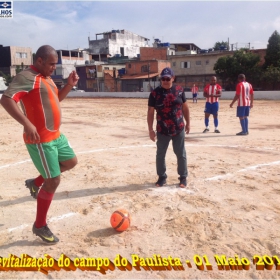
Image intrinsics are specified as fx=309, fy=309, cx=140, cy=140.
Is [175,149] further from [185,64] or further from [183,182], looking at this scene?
[185,64]

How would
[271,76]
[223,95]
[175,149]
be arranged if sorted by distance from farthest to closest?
1. [271,76]
2. [223,95]
3. [175,149]

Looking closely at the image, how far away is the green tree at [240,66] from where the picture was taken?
42.9m

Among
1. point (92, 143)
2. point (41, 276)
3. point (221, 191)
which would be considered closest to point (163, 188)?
point (221, 191)

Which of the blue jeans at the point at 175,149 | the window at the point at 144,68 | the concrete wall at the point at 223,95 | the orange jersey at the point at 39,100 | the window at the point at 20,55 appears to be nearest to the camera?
the orange jersey at the point at 39,100

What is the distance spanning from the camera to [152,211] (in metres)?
4.44

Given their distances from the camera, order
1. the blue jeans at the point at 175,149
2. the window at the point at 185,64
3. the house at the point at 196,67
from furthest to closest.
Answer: the window at the point at 185,64
the house at the point at 196,67
the blue jeans at the point at 175,149

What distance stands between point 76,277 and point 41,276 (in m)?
0.35

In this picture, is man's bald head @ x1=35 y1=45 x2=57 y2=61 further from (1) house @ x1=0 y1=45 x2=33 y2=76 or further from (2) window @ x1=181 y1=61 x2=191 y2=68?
(1) house @ x1=0 y1=45 x2=33 y2=76

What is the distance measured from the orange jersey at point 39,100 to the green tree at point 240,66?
43172 mm

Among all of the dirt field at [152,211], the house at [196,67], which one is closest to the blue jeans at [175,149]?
the dirt field at [152,211]

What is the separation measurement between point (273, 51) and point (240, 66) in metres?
4.82

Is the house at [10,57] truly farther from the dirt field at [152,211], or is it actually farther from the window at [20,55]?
the dirt field at [152,211]

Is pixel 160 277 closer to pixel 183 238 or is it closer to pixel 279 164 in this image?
pixel 183 238

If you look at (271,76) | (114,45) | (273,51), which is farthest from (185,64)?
(114,45)
